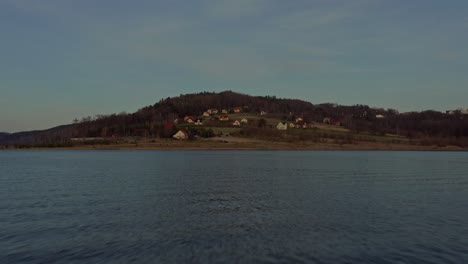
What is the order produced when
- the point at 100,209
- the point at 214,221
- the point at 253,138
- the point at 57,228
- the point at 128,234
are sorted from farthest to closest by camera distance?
the point at 253,138
the point at 100,209
the point at 214,221
the point at 57,228
the point at 128,234

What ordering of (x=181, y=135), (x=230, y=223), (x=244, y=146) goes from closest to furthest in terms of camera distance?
(x=230, y=223)
(x=244, y=146)
(x=181, y=135)

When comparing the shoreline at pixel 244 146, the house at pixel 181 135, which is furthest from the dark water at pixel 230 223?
the house at pixel 181 135

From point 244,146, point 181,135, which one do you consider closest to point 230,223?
point 244,146

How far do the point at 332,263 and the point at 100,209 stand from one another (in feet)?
72.7

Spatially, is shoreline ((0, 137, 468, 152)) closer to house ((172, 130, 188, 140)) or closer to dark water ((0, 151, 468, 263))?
house ((172, 130, 188, 140))

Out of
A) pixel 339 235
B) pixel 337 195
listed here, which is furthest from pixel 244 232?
pixel 337 195

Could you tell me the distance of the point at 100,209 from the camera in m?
33.3

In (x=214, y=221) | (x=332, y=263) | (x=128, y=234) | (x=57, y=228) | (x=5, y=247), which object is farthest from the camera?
(x=214, y=221)

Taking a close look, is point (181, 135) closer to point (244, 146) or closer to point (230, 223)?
point (244, 146)

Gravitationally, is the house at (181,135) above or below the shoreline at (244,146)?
above

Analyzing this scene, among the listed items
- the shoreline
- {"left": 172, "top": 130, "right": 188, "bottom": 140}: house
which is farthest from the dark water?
{"left": 172, "top": 130, "right": 188, "bottom": 140}: house

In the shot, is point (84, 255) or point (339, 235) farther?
point (339, 235)

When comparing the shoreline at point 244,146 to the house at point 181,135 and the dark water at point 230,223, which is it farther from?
the dark water at point 230,223

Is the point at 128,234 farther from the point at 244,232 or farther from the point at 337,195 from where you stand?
the point at 337,195
